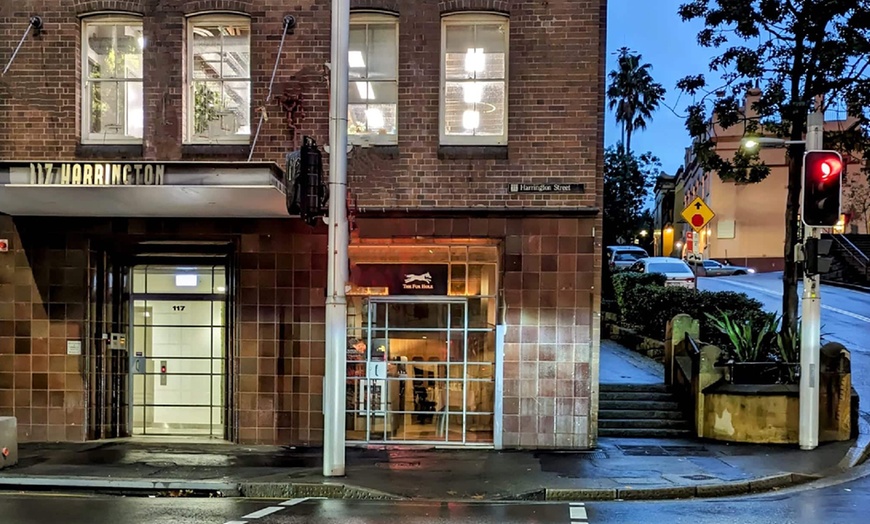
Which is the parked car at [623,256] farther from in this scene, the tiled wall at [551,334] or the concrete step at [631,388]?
the tiled wall at [551,334]

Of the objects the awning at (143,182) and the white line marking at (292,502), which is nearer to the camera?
the white line marking at (292,502)

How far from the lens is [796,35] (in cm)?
1298

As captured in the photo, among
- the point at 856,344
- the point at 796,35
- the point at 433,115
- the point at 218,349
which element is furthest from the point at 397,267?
the point at 856,344

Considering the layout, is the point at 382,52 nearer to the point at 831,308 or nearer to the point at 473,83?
the point at 473,83

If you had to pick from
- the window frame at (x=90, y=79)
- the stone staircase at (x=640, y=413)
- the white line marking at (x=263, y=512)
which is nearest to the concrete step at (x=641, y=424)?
the stone staircase at (x=640, y=413)

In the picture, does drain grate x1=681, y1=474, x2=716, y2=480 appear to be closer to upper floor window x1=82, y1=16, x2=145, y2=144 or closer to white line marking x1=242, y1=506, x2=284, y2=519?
white line marking x1=242, y1=506, x2=284, y2=519

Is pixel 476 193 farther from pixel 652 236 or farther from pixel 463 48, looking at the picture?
pixel 652 236

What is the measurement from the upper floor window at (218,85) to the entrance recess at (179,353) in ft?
7.65

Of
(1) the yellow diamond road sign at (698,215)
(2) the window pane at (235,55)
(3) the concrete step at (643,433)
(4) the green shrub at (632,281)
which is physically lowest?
(3) the concrete step at (643,433)

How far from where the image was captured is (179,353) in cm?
1225

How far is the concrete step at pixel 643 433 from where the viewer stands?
12062 millimetres

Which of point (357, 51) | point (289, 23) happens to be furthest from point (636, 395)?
point (289, 23)

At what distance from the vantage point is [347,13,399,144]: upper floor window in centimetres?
1159

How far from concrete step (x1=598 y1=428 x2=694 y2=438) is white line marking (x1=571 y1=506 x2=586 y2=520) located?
13.6 ft
